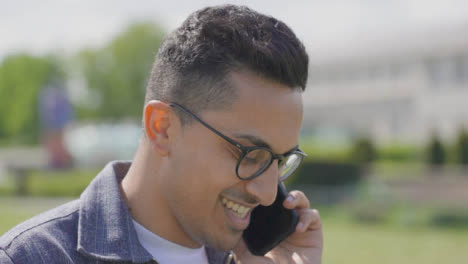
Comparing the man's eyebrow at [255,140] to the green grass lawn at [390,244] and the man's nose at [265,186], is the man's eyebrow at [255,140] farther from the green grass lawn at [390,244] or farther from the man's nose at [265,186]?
the green grass lawn at [390,244]

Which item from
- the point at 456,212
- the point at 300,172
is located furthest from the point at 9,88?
the point at 456,212

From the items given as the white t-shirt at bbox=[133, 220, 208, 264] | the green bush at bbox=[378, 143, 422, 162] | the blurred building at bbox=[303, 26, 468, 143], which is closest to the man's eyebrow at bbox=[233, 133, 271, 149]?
the white t-shirt at bbox=[133, 220, 208, 264]

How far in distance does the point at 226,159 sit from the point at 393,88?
3484 centimetres

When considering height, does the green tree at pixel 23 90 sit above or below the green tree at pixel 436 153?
below

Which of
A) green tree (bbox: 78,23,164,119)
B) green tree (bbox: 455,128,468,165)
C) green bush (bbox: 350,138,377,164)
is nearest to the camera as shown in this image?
green tree (bbox: 455,128,468,165)

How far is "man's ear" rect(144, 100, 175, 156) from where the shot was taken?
2299 mm

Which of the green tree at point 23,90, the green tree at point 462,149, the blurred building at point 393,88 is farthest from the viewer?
the green tree at point 23,90

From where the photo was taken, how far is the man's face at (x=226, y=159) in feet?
7.30

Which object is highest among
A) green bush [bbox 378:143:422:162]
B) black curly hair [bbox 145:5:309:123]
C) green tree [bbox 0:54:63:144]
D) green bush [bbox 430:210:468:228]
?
black curly hair [bbox 145:5:309:123]

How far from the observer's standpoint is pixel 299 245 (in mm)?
2734

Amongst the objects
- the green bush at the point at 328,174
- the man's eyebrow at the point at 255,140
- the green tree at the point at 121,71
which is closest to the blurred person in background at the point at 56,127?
the green bush at the point at 328,174

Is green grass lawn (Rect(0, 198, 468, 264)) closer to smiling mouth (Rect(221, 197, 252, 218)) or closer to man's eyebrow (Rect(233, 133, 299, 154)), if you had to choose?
smiling mouth (Rect(221, 197, 252, 218))

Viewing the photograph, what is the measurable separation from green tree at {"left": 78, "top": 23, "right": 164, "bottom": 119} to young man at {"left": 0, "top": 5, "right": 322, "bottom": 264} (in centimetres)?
4750

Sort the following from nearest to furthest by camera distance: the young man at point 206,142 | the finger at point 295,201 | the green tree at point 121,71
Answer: the young man at point 206,142 < the finger at point 295,201 < the green tree at point 121,71
